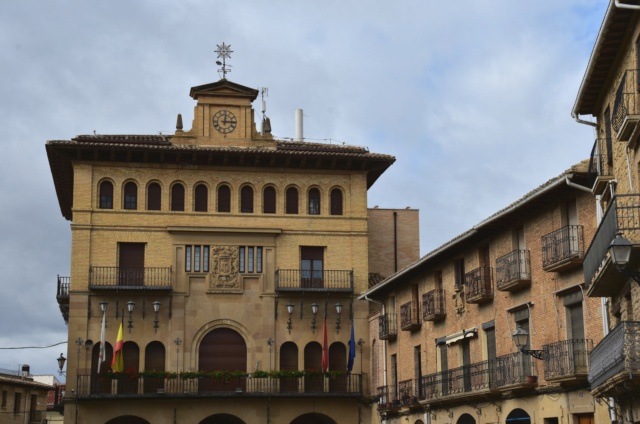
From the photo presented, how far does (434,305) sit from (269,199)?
1132cm

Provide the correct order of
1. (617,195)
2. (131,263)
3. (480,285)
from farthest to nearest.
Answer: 1. (131,263)
2. (480,285)
3. (617,195)

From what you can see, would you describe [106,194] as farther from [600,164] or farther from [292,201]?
[600,164]

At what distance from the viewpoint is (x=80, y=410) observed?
38844mm

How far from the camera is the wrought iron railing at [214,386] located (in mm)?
39062

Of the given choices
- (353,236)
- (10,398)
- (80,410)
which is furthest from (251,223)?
(10,398)

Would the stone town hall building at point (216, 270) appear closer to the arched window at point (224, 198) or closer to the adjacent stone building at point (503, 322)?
→ the arched window at point (224, 198)

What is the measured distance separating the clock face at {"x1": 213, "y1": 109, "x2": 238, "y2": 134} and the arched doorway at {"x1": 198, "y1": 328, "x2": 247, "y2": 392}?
26.8 ft

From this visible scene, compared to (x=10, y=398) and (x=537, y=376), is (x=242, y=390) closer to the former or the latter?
(x=537, y=376)

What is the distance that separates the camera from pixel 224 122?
4234cm

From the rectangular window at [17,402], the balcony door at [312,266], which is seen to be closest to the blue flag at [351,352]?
the balcony door at [312,266]

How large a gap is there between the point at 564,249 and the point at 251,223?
20.2 metres

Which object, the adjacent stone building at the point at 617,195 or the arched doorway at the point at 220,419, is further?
the arched doorway at the point at 220,419

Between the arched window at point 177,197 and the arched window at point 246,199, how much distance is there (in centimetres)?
243

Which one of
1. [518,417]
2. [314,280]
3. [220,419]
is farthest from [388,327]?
[518,417]
